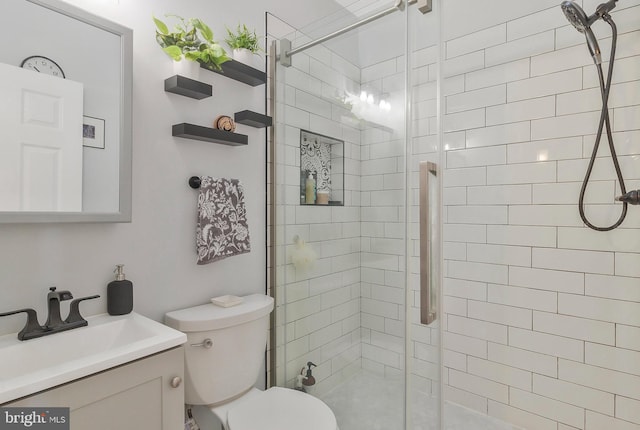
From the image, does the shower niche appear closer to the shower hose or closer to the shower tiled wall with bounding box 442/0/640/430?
the shower tiled wall with bounding box 442/0/640/430

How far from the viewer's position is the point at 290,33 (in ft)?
6.07

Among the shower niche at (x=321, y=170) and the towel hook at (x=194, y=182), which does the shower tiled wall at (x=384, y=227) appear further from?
the towel hook at (x=194, y=182)

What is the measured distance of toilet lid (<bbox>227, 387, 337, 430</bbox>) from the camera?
50.0 inches

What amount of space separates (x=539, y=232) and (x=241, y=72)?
1721 millimetres

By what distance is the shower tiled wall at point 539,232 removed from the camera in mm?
1626

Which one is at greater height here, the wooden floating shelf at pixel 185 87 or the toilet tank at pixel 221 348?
the wooden floating shelf at pixel 185 87

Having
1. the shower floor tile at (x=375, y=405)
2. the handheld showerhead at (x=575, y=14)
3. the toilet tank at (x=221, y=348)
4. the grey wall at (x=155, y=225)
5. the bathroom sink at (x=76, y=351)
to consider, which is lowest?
the shower floor tile at (x=375, y=405)

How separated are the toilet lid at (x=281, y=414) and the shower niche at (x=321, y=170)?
33.5 inches

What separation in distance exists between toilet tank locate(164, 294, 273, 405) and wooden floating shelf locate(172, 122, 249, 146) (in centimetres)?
72

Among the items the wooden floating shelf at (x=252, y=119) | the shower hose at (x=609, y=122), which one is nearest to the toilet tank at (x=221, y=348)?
the wooden floating shelf at (x=252, y=119)

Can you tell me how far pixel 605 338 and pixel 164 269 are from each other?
2.06 meters

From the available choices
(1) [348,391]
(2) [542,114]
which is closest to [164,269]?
(1) [348,391]

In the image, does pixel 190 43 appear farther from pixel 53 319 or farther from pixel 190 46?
pixel 53 319

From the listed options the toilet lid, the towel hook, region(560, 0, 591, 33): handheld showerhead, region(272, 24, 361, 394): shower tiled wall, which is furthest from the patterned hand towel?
region(560, 0, 591, 33): handheld showerhead
